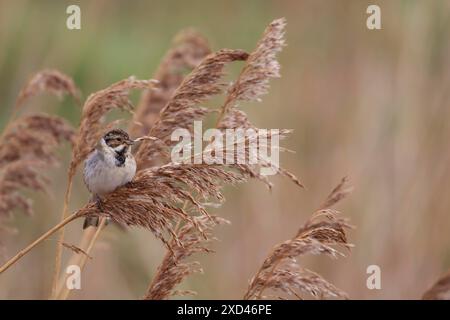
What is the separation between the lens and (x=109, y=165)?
3.57 metres

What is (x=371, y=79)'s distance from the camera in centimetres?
619

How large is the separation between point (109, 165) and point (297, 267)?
888 millimetres

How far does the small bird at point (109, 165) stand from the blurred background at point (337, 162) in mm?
1463

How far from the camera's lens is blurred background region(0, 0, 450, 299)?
5.53 m

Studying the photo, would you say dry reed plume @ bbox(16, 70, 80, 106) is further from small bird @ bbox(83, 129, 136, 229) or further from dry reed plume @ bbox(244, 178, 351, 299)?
dry reed plume @ bbox(244, 178, 351, 299)

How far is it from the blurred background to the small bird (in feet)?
4.80

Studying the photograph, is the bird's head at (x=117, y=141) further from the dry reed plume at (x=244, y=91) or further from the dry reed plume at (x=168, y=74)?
the dry reed plume at (x=168, y=74)

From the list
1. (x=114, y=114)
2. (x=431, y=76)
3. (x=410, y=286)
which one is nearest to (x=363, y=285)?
(x=410, y=286)

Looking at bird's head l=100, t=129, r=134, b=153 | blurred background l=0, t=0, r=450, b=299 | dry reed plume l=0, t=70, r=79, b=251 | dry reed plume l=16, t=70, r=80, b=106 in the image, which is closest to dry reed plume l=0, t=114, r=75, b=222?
dry reed plume l=0, t=70, r=79, b=251

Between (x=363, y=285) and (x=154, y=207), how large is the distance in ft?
9.10

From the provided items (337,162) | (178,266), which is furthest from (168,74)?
(337,162)

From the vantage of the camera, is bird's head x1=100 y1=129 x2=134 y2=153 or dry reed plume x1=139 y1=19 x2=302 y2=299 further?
bird's head x1=100 y1=129 x2=134 y2=153

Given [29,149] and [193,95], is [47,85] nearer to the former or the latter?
[29,149]

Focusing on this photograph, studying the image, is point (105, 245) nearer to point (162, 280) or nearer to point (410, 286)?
point (162, 280)
